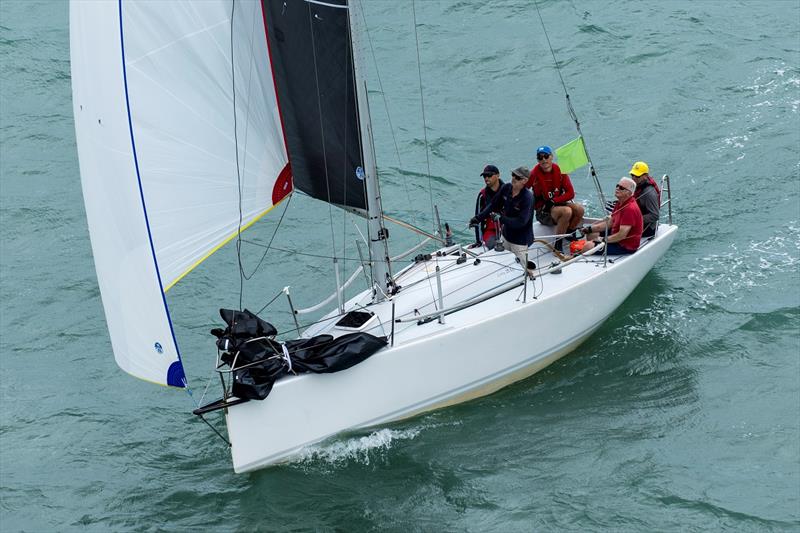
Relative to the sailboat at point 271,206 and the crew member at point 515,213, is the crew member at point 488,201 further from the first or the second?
the sailboat at point 271,206

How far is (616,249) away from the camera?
10.1m

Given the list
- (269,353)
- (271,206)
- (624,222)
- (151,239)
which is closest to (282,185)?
(271,206)

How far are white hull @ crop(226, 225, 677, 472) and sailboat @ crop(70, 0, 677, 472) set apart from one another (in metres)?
0.02

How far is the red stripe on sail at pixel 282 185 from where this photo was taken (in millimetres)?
8844

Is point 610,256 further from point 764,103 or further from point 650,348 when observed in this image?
point 764,103

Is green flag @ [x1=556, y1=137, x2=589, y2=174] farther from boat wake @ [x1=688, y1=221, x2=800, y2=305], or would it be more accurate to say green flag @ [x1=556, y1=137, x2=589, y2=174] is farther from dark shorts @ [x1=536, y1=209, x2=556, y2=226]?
boat wake @ [x1=688, y1=221, x2=800, y2=305]

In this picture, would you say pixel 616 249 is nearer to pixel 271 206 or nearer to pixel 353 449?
pixel 353 449

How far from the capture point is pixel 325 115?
8.66m

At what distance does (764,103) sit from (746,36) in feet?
7.83

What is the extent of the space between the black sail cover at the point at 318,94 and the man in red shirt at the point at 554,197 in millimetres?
2207

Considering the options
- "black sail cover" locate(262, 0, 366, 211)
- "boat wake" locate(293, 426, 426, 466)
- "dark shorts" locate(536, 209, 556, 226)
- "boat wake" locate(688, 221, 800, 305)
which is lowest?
"boat wake" locate(293, 426, 426, 466)

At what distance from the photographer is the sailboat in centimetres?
720

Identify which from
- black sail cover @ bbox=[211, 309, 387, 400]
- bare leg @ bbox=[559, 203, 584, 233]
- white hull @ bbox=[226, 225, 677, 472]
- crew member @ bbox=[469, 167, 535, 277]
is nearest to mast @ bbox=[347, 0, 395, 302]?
white hull @ bbox=[226, 225, 677, 472]

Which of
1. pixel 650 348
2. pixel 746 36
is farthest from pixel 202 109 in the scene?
pixel 746 36
